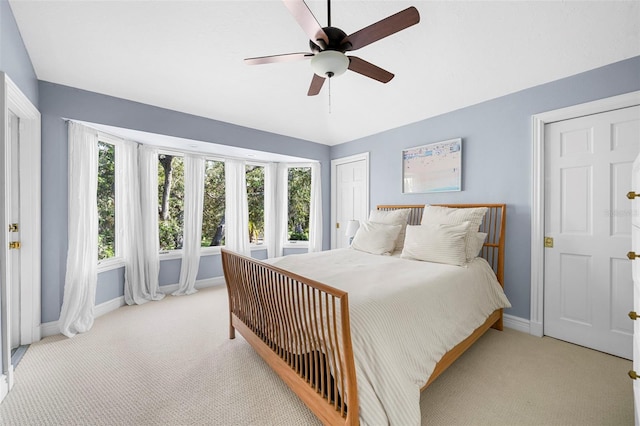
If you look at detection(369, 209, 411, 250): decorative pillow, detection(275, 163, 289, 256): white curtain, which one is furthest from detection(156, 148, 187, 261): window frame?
detection(369, 209, 411, 250): decorative pillow

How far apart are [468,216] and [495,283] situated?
2.28 ft

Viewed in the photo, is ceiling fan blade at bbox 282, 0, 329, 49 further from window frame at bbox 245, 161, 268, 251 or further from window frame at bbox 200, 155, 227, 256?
window frame at bbox 245, 161, 268, 251

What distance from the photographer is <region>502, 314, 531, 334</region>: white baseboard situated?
2754mm

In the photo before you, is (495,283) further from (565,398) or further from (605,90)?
(605,90)

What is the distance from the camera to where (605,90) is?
233 centimetres

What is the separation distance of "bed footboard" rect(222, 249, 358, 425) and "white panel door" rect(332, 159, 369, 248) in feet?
8.98

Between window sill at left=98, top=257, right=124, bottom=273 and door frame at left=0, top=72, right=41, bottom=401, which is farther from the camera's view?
window sill at left=98, top=257, right=124, bottom=273

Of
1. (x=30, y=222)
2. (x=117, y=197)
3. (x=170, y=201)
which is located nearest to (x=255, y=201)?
(x=170, y=201)

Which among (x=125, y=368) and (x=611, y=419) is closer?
(x=611, y=419)

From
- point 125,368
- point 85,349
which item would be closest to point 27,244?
point 85,349

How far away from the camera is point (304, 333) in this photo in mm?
1529

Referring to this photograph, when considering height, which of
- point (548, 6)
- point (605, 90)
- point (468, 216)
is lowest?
point (468, 216)

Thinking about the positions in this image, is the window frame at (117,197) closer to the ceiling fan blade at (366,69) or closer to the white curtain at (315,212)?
the white curtain at (315,212)

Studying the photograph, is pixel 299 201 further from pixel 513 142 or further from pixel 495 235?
pixel 513 142
